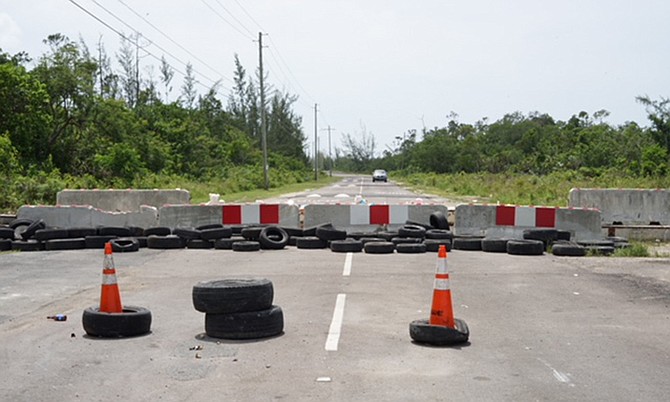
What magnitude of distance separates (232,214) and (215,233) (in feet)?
6.74

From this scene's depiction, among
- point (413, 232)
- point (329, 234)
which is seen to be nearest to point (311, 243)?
point (329, 234)

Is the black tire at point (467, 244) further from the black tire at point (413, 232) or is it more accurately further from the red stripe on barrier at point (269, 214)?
the red stripe on barrier at point (269, 214)

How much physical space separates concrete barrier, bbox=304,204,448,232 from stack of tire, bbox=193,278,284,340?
10.8 m

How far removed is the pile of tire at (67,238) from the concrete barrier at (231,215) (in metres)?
1.56

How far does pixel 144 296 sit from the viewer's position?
11.2m

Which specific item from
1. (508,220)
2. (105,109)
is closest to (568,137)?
(105,109)

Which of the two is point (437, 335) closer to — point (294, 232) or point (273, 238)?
point (273, 238)

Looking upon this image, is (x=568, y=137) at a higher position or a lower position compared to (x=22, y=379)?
higher

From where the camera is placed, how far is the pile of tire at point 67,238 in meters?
17.0

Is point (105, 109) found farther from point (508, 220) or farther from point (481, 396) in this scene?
point (481, 396)

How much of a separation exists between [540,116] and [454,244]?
113950 millimetres

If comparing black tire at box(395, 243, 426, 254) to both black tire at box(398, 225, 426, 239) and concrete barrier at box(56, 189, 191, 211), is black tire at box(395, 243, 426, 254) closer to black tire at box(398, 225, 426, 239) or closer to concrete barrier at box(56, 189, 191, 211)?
black tire at box(398, 225, 426, 239)

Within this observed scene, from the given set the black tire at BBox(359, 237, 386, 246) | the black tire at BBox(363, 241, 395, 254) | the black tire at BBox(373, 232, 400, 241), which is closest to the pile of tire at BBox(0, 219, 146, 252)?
the black tire at BBox(359, 237, 386, 246)

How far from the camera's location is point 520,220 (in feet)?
60.6
